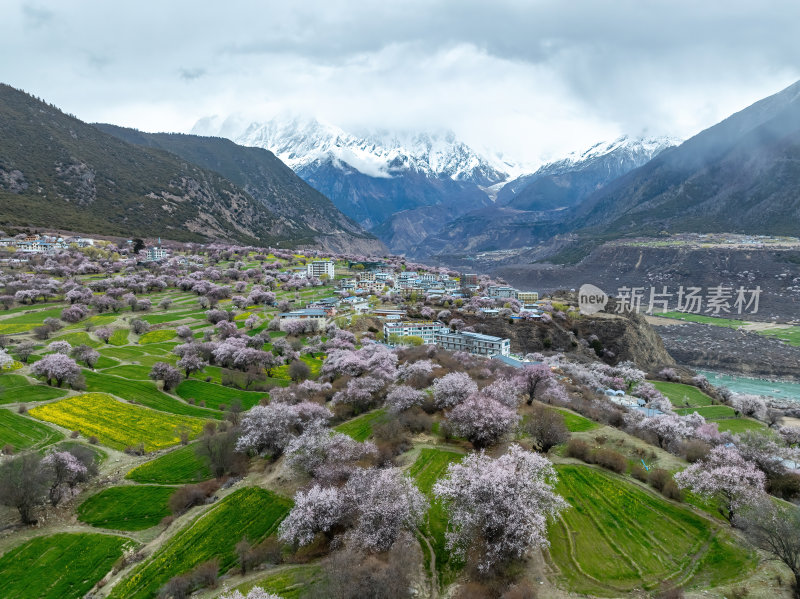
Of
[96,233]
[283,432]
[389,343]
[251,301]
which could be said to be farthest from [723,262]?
[96,233]

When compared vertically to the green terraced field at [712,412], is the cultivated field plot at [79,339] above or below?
above

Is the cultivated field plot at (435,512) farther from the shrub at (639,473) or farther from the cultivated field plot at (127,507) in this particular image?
the cultivated field plot at (127,507)

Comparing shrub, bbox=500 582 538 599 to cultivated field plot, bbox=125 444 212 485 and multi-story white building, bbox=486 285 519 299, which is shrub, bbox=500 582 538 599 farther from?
multi-story white building, bbox=486 285 519 299

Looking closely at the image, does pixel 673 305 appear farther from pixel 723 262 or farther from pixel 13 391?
pixel 13 391

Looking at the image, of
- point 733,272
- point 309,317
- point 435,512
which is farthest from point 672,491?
point 733,272

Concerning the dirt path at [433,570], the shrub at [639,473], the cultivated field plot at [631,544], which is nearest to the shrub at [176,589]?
the dirt path at [433,570]

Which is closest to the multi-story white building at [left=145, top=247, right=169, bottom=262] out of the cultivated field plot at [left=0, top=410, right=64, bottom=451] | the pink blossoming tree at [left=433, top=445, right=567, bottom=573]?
the cultivated field plot at [left=0, top=410, right=64, bottom=451]

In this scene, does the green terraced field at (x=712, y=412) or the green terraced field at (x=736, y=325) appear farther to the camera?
the green terraced field at (x=736, y=325)
